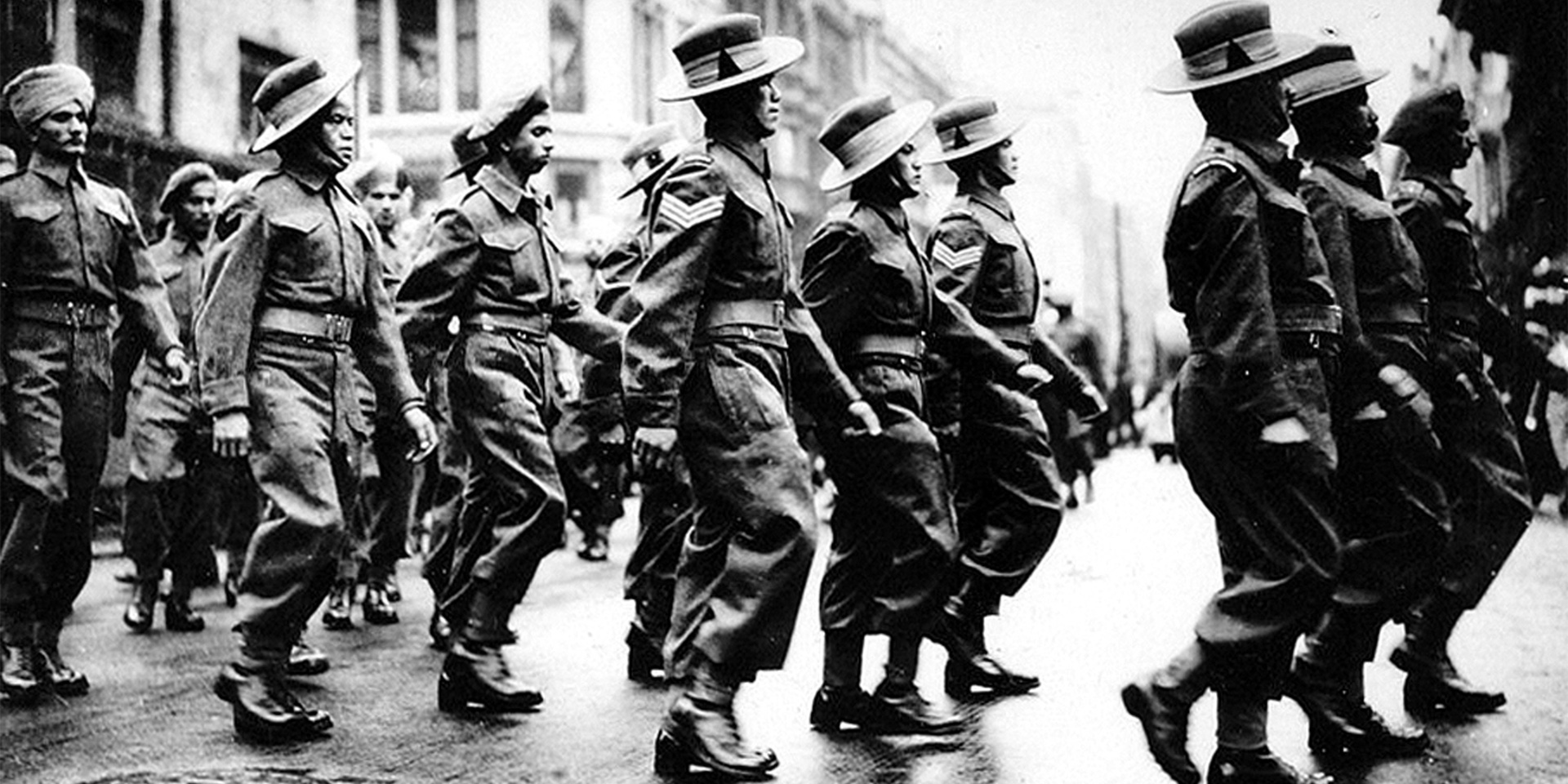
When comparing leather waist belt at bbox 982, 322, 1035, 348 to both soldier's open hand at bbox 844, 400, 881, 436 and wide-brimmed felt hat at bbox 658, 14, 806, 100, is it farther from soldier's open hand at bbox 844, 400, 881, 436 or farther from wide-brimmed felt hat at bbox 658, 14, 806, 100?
wide-brimmed felt hat at bbox 658, 14, 806, 100

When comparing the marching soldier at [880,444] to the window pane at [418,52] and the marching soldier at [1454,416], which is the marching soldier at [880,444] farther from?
the window pane at [418,52]

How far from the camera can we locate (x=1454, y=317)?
5180 millimetres

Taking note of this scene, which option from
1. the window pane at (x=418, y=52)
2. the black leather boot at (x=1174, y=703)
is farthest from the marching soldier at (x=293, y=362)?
the window pane at (x=418, y=52)

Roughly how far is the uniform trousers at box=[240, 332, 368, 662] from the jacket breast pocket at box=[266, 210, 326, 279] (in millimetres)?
244

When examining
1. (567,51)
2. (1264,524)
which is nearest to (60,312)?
(1264,524)

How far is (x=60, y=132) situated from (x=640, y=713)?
321cm

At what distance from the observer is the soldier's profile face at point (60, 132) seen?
5891 mm

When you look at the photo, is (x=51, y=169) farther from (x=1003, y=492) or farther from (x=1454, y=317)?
(x=1454, y=317)

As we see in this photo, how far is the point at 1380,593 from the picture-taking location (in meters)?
4.62

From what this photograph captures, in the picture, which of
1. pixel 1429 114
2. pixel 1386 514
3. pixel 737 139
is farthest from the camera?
pixel 1429 114

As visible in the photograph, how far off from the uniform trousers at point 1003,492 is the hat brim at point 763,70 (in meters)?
1.72

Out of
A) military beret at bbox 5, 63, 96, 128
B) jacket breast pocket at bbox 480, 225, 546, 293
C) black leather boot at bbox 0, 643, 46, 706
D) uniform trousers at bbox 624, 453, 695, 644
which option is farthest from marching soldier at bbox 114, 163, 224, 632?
uniform trousers at bbox 624, 453, 695, 644

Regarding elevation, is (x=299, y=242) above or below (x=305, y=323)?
above

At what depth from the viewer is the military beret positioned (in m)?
5.88
